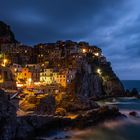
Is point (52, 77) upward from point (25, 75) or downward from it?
downward

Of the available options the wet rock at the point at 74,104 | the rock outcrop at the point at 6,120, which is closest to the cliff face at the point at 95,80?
the wet rock at the point at 74,104

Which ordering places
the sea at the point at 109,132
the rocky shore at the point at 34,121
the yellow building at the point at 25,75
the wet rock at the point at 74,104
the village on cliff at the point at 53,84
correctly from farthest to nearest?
the yellow building at the point at 25,75
the wet rock at the point at 74,104
the village on cliff at the point at 53,84
the sea at the point at 109,132
the rocky shore at the point at 34,121

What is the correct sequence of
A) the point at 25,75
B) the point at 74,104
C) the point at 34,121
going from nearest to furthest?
the point at 34,121, the point at 74,104, the point at 25,75

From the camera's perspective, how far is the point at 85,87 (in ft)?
355

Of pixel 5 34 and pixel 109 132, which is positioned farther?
pixel 5 34

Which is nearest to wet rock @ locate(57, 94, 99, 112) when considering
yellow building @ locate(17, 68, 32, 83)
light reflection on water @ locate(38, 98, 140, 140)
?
light reflection on water @ locate(38, 98, 140, 140)

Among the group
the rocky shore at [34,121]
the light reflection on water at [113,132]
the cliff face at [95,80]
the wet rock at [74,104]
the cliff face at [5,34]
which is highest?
the cliff face at [5,34]

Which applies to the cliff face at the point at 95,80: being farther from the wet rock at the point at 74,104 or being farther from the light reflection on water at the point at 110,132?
the light reflection on water at the point at 110,132

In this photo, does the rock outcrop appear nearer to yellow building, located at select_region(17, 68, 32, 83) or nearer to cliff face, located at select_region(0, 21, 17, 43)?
yellow building, located at select_region(17, 68, 32, 83)

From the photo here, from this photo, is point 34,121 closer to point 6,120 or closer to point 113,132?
point 6,120

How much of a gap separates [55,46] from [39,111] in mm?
76290

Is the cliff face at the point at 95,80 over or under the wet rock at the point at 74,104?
over

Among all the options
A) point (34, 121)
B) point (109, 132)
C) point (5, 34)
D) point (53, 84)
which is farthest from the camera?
point (5, 34)

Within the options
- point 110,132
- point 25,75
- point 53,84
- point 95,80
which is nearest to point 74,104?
point 110,132
